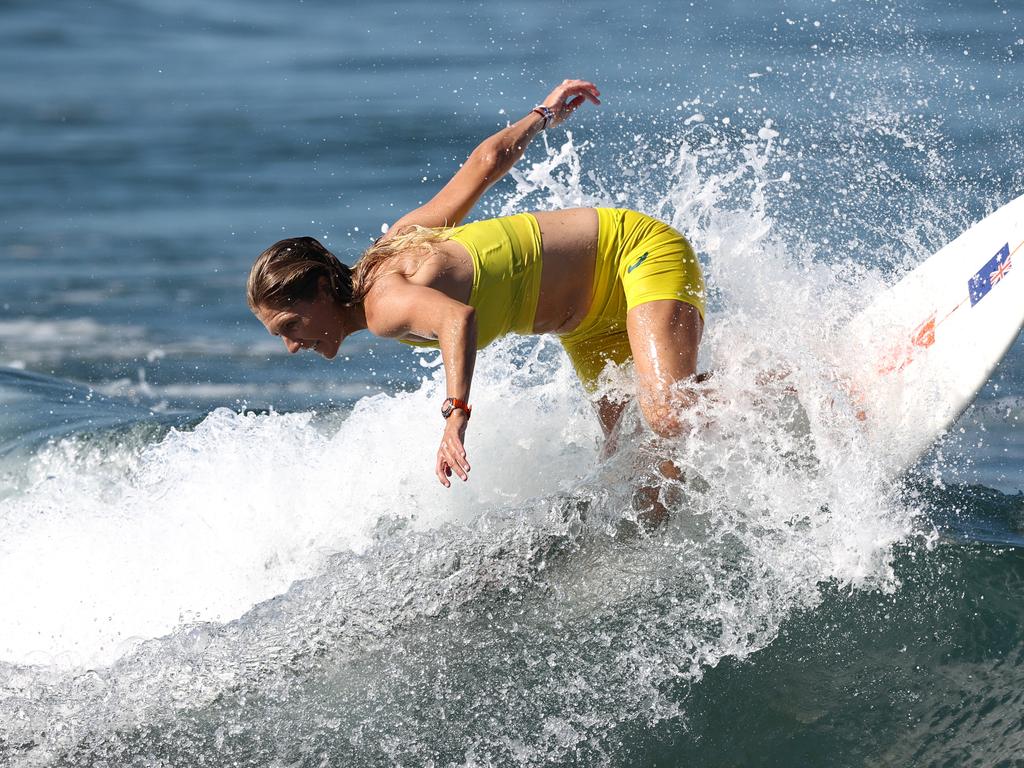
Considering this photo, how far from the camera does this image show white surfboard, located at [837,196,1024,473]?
5.29 m

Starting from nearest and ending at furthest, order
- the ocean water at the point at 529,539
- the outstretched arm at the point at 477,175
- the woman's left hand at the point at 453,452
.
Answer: the woman's left hand at the point at 453,452
the ocean water at the point at 529,539
the outstretched arm at the point at 477,175

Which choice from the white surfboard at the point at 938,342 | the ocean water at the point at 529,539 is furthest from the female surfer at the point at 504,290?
the white surfboard at the point at 938,342

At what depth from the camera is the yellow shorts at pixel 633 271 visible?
4969 mm

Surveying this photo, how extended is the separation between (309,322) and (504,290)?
0.74 m

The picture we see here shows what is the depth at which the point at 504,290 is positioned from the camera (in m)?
4.77

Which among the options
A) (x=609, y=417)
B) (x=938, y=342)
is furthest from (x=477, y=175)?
(x=938, y=342)

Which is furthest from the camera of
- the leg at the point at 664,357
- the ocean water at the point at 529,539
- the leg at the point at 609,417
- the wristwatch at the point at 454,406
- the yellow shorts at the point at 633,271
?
the leg at the point at 609,417

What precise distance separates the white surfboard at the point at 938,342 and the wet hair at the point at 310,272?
6.60ft

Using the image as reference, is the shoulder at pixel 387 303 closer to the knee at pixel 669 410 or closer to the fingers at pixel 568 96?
the knee at pixel 669 410

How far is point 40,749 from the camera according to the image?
428cm

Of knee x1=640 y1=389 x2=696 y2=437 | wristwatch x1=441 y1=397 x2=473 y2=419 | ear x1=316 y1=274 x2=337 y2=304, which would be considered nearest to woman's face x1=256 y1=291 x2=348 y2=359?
ear x1=316 y1=274 x2=337 y2=304

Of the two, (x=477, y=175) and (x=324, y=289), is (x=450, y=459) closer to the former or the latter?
(x=324, y=289)

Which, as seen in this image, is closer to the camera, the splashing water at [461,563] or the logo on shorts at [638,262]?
the splashing water at [461,563]

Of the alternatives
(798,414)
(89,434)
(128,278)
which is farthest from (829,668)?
(128,278)
